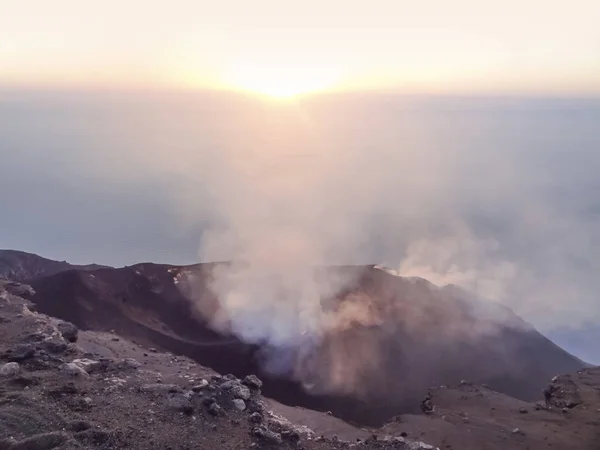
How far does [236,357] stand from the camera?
1008 inches

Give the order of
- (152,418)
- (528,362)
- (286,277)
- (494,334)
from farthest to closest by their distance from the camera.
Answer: (286,277) < (494,334) < (528,362) < (152,418)

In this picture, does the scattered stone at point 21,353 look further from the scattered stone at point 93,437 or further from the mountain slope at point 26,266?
the mountain slope at point 26,266

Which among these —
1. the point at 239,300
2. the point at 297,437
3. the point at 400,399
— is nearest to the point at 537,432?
the point at 400,399

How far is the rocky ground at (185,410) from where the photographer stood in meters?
13.4

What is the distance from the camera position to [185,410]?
14766mm

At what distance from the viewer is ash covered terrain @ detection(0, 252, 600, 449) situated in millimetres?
14484

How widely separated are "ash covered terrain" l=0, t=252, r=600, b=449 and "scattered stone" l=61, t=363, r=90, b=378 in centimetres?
4

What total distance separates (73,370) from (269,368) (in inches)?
419

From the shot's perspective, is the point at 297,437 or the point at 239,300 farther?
the point at 239,300

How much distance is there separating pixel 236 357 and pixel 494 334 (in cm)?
1488

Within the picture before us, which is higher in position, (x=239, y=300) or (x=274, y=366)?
(x=239, y=300)

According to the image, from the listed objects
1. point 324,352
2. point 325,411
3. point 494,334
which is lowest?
point 325,411

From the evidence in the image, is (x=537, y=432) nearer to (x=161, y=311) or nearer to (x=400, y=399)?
(x=400, y=399)

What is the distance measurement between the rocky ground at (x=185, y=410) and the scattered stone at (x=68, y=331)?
69 mm
